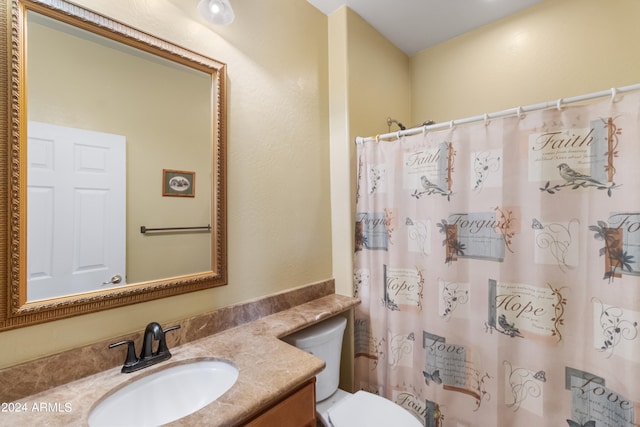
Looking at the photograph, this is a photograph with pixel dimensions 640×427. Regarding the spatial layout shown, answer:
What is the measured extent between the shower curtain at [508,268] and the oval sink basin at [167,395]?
1013mm

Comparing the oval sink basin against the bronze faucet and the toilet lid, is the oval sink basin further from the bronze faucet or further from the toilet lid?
the toilet lid

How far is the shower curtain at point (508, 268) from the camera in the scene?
43.4 inches

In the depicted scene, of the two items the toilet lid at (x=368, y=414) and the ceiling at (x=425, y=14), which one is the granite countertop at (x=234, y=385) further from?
the ceiling at (x=425, y=14)

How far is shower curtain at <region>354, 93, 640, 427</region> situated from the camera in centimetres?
110

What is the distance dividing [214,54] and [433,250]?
1.43 meters

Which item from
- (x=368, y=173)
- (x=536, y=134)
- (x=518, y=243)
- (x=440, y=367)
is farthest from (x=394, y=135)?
(x=440, y=367)

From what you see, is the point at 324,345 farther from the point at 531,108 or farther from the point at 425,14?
the point at 425,14

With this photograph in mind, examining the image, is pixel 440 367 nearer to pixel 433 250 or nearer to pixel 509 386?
pixel 509 386

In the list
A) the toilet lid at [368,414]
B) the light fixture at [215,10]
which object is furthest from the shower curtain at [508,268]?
the light fixture at [215,10]

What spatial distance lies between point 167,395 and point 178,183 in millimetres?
782

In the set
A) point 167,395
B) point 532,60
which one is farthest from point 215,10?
point 532,60

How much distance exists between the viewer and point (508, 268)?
132cm

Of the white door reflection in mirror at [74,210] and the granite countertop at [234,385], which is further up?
the white door reflection in mirror at [74,210]

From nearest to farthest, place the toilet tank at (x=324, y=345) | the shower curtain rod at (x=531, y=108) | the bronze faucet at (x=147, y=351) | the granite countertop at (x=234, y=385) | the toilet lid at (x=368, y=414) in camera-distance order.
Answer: the granite countertop at (x=234, y=385) < the bronze faucet at (x=147, y=351) < the shower curtain rod at (x=531, y=108) < the toilet lid at (x=368, y=414) < the toilet tank at (x=324, y=345)
